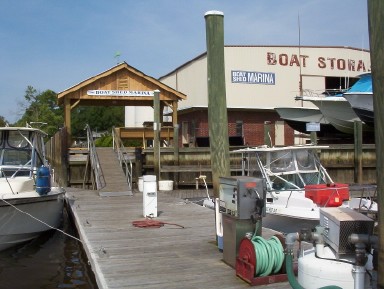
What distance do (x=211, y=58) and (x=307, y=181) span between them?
16.9 ft

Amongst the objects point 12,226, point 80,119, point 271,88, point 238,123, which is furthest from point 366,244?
point 80,119

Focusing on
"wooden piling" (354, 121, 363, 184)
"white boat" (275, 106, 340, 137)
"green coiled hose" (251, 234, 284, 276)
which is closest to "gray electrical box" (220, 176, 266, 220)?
"green coiled hose" (251, 234, 284, 276)

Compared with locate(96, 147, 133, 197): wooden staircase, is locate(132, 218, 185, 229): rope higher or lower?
lower

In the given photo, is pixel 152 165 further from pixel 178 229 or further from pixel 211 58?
pixel 211 58

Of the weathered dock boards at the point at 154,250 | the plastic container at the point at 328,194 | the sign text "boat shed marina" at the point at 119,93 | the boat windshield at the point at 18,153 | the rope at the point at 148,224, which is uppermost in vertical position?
the sign text "boat shed marina" at the point at 119,93

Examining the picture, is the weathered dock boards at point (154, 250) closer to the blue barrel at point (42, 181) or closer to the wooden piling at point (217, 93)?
the blue barrel at point (42, 181)

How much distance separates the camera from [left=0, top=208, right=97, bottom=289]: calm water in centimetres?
826

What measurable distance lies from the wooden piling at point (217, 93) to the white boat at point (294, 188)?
292 centimetres

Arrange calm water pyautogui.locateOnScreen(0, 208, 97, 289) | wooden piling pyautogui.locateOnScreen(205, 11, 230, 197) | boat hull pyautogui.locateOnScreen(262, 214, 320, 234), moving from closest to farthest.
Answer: wooden piling pyautogui.locateOnScreen(205, 11, 230, 197) < calm water pyautogui.locateOnScreen(0, 208, 97, 289) < boat hull pyautogui.locateOnScreen(262, 214, 320, 234)

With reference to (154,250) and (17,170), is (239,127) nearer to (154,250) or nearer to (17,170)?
(17,170)

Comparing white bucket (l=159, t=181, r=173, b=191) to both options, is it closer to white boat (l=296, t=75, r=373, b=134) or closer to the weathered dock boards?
the weathered dock boards

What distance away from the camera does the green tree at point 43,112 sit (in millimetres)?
59000

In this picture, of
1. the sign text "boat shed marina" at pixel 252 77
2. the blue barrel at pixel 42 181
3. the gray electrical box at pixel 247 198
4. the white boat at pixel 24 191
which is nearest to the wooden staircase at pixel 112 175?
the white boat at pixel 24 191

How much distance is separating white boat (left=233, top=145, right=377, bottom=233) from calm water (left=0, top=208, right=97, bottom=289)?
13.5 ft
